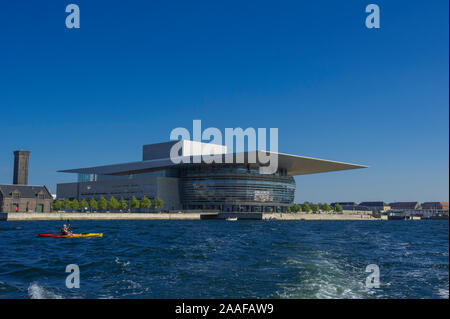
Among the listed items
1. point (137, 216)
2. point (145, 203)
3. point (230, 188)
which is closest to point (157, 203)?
point (145, 203)

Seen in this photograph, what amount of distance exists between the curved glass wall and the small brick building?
41018mm

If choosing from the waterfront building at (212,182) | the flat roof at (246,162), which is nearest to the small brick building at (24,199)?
the waterfront building at (212,182)

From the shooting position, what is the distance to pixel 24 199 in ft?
275

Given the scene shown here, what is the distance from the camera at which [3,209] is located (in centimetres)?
8225

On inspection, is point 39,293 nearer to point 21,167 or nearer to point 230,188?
point 230,188

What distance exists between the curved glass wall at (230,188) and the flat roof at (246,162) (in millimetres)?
4058

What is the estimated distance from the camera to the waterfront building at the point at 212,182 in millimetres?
113688

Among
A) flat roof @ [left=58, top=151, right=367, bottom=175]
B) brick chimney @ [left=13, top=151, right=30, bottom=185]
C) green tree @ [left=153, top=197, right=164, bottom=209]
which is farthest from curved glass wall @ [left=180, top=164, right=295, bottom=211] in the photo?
brick chimney @ [left=13, top=151, right=30, bottom=185]

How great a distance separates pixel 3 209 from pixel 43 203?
23.1ft

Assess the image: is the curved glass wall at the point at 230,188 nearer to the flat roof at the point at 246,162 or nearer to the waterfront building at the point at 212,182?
the waterfront building at the point at 212,182

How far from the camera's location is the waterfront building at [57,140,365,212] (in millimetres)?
113688

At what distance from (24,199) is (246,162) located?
5266 cm

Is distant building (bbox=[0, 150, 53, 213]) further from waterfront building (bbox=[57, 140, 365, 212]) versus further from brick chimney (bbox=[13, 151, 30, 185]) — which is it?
waterfront building (bbox=[57, 140, 365, 212])

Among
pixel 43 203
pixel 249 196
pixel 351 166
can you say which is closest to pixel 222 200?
pixel 249 196
